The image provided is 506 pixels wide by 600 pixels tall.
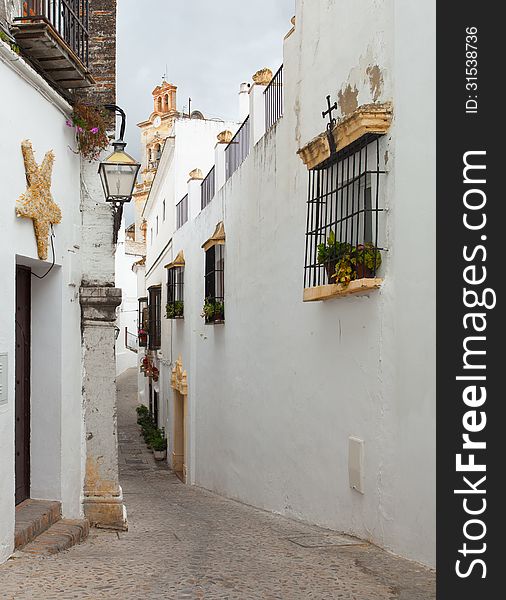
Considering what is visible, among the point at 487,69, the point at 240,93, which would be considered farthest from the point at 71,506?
the point at 240,93

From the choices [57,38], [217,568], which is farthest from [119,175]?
[217,568]

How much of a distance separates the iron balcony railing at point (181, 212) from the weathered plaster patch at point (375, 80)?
13134 mm

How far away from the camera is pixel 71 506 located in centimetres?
819

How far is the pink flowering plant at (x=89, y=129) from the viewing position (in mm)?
8398

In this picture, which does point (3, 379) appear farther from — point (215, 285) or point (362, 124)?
point (215, 285)

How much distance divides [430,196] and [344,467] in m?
2.80

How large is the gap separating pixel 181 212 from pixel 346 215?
45.0 ft

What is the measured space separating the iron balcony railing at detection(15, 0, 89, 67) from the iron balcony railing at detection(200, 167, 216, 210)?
7.72 metres

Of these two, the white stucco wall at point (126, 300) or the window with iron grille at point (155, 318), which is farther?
the white stucco wall at point (126, 300)

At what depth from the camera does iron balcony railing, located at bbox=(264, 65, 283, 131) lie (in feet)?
35.2

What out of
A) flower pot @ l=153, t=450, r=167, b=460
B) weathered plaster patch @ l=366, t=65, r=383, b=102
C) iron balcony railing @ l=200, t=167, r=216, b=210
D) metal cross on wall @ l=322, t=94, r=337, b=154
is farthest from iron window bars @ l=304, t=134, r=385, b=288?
flower pot @ l=153, t=450, r=167, b=460

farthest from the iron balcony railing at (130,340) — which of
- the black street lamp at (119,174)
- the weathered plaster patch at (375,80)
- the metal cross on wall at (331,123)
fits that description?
the weathered plaster patch at (375,80)

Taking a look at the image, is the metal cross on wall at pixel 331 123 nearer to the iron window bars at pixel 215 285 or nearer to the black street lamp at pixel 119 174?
the black street lamp at pixel 119 174

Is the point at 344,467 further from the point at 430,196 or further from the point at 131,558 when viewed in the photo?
the point at 430,196
